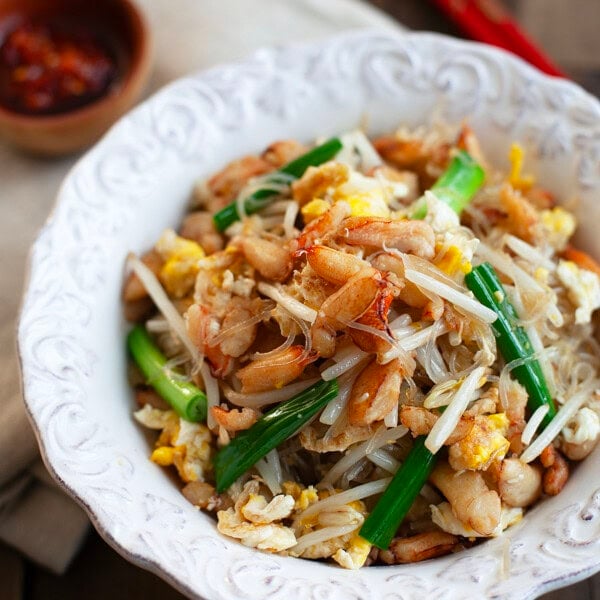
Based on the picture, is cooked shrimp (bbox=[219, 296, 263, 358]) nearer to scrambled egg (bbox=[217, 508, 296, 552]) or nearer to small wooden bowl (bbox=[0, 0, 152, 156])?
scrambled egg (bbox=[217, 508, 296, 552])

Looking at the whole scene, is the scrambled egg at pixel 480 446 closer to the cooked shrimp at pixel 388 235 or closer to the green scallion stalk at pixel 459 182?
the cooked shrimp at pixel 388 235

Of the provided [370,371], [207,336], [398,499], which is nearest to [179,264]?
[207,336]

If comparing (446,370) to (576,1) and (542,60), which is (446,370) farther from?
(576,1)

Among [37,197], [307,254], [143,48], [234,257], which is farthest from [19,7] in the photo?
[307,254]

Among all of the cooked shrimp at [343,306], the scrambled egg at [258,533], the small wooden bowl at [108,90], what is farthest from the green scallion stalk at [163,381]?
the small wooden bowl at [108,90]

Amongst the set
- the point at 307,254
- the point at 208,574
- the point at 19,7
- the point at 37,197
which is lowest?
the point at 37,197
